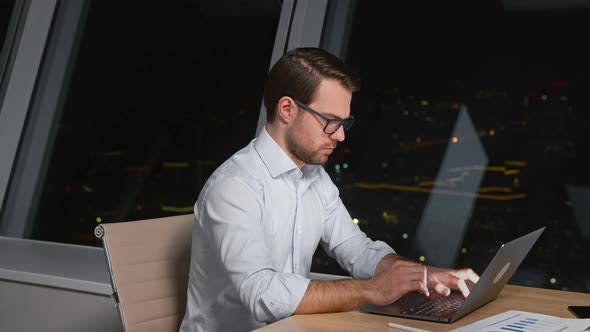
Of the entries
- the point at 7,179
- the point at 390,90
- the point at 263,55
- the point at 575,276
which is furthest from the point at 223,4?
the point at 575,276

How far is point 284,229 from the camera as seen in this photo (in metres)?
1.83

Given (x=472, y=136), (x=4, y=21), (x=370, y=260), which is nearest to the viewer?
(x=370, y=260)

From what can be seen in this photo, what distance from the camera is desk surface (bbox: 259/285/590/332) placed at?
54.6 inches

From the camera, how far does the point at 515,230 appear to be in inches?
106

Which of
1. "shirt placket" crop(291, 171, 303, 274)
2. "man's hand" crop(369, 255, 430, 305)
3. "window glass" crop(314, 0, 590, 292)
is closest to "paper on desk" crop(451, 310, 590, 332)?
"man's hand" crop(369, 255, 430, 305)

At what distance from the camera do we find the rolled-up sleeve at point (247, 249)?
1503mm

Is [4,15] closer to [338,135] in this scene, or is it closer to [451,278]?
[338,135]

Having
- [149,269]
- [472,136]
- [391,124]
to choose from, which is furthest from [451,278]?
[391,124]

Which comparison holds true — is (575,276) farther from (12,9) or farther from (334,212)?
(12,9)

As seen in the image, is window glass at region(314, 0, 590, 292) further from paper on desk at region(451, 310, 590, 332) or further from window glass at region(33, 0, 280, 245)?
paper on desk at region(451, 310, 590, 332)

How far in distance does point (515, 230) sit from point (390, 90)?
0.80m

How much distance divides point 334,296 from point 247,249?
9.1 inches

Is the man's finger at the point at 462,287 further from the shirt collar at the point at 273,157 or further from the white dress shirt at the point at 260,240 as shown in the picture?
the shirt collar at the point at 273,157

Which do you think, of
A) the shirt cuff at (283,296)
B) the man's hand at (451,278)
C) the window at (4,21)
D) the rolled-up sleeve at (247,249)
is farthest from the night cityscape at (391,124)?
the shirt cuff at (283,296)
